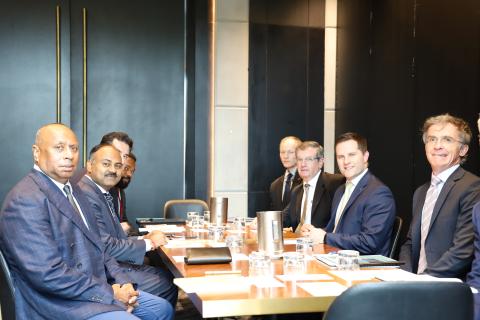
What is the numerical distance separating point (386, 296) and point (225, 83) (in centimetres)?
553

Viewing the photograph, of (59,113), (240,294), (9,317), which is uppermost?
(59,113)

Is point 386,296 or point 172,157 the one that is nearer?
point 386,296

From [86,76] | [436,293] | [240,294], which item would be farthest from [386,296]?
[86,76]

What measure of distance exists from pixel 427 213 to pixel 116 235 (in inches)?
79.9

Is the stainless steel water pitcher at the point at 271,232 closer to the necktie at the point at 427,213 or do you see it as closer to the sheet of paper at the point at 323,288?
the sheet of paper at the point at 323,288

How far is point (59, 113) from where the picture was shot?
7098 mm

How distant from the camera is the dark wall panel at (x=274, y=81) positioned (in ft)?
23.8

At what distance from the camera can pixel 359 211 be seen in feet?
13.1

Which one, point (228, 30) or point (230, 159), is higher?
point (228, 30)

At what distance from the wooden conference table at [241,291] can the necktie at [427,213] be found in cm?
78

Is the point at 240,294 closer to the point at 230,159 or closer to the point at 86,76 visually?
the point at 230,159

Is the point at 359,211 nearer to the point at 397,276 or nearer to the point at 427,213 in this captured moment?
the point at 427,213

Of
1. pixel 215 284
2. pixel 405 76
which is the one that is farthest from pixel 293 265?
pixel 405 76

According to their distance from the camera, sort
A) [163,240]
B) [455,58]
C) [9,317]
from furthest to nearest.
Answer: [455,58] < [163,240] < [9,317]
